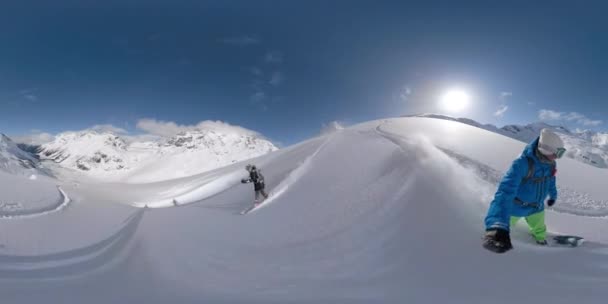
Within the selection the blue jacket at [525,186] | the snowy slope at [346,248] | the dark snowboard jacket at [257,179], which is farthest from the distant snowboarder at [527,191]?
the dark snowboard jacket at [257,179]

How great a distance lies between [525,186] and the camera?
3707 mm

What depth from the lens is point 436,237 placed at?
3.72 m

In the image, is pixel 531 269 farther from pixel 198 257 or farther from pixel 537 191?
pixel 198 257

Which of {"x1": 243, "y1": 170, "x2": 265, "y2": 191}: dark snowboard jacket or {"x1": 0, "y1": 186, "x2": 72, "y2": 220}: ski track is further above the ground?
{"x1": 243, "y1": 170, "x2": 265, "y2": 191}: dark snowboard jacket

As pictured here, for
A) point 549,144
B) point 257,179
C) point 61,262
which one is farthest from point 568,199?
point 257,179

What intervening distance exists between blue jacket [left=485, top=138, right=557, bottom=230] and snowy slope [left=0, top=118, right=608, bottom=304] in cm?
41

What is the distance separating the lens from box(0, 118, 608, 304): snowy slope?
9.77ft

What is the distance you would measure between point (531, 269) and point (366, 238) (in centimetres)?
191

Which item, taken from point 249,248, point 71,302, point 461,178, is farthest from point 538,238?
point 71,302

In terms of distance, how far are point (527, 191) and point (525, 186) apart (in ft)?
0.22

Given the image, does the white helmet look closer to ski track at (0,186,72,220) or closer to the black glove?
the black glove

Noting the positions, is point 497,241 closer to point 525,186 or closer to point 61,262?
point 525,186

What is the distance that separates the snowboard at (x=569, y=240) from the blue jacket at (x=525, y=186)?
1.22ft

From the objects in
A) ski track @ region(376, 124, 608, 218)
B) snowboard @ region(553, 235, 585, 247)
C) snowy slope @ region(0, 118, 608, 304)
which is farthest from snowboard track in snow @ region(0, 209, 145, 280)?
ski track @ region(376, 124, 608, 218)
